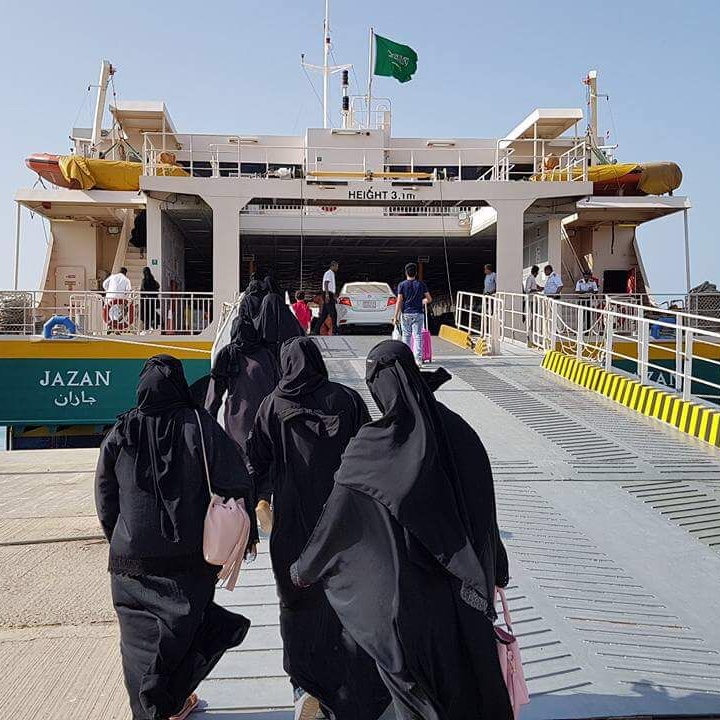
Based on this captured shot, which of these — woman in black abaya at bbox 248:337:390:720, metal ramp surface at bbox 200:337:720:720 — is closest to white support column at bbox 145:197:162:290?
Answer: metal ramp surface at bbox 200:337:720:720

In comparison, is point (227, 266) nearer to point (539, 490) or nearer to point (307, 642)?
point (539, 490)

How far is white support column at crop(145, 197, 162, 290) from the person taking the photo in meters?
20.2

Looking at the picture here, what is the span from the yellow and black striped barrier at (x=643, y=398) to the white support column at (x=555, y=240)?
316 inches

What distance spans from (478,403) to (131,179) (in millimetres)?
13669

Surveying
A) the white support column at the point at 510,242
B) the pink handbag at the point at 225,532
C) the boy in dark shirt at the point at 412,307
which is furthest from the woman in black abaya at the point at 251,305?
the white support column at the point at 510,242

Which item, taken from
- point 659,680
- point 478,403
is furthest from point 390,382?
point 478,403

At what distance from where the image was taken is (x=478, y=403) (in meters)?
11.3

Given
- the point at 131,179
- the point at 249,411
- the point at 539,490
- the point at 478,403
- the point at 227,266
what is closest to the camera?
the point at 249,411

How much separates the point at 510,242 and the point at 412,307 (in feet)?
24.7

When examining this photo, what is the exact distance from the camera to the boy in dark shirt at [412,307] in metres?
13.1

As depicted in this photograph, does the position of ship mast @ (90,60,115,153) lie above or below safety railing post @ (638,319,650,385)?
above

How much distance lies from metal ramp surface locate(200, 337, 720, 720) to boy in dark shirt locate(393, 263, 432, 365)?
3.37 meters

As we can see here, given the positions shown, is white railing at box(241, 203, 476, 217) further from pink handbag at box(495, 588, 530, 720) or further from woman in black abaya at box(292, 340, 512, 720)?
pink handbag at box(495, 588, 530, 720)

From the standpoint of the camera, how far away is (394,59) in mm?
27844
